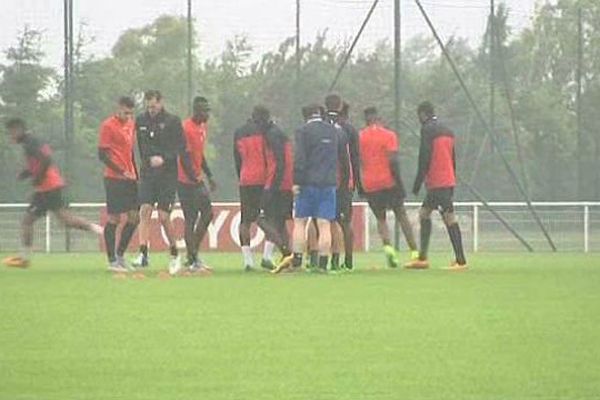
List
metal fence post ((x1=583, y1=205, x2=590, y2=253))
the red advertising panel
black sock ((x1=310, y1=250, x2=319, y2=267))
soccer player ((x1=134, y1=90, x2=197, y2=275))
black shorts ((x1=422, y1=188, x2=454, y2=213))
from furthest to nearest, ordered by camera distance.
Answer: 1. metal fence post ((x1=583, y1=205, x2=590, y2=253))
2. the red advertising panel
3. black shorts ((x1=422, y1=188, x2=454, y2=213))
4. black sock ((x1=310, y1=250, x2=319, y2=267))
5. soccer player ((x1=134, y1=90, x2=197, y2=275))

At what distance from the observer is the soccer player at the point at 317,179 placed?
55.8 feet

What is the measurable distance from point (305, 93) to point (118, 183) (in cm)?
992

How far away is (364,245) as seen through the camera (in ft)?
83.4

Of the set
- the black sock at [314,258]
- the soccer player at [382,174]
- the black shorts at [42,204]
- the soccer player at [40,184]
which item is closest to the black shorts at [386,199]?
the soccer player at [382,174]

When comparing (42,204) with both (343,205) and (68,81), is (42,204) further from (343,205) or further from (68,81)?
(68,81)

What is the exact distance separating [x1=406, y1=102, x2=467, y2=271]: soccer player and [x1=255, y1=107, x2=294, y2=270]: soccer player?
1385 millimetres

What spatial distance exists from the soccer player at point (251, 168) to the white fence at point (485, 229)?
768cm

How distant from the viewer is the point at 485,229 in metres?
26.5

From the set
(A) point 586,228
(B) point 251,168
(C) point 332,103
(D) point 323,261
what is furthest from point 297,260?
(A) point 586,228

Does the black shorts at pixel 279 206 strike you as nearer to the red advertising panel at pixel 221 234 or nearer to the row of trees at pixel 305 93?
the red advertising panel at pixel 221 234

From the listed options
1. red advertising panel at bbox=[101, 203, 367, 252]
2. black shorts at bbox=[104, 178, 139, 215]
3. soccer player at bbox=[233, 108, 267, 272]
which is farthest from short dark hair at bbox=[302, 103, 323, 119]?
red advertising panel at bbox=[101, 203, 367, 252]

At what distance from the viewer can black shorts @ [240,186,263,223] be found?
1791 centimetres

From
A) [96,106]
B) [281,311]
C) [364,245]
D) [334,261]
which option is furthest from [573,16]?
[281,311]

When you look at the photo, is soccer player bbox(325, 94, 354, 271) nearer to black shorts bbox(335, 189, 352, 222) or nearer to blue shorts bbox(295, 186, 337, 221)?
black shorts bbox(335, 189, 352, 222)
